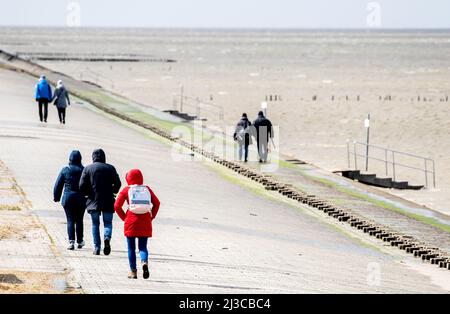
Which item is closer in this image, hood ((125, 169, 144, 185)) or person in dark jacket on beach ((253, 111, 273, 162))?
hood ((125, 169, 144, 185))

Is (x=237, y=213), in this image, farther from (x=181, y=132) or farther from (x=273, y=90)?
(x=273, y=90)

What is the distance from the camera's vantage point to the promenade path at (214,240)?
14.8m

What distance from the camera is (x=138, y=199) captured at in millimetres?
13641

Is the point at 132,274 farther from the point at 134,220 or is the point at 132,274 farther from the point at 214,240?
the point at 214,240

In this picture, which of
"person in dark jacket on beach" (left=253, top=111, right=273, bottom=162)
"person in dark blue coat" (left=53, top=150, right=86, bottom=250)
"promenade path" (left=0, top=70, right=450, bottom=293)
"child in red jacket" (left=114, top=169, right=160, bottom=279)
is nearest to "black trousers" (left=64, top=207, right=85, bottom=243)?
"person in dark blue coat" (left=53, top=150, right=86, bottom=250)

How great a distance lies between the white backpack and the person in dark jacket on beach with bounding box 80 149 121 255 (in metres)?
1.36

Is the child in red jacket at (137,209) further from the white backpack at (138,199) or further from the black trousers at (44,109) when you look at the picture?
the black trousers at (44,109)

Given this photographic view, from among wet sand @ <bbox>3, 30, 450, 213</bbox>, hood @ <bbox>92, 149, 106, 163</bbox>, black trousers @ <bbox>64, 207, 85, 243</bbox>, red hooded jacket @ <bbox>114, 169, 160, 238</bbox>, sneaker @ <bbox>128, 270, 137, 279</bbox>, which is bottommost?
wet sand @ <bbox>3, 30, 450, 213</bbox>

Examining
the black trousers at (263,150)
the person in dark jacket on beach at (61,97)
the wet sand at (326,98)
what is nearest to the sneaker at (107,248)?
the wet sand at (326,98)

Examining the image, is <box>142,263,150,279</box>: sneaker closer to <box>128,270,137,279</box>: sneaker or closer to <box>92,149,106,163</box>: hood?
<box>128,270,137,279</box>: sneaker

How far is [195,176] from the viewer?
27.8m

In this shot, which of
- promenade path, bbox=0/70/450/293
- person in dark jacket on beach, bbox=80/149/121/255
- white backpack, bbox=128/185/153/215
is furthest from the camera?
person in dark jacket on beach, bbox=80/149/121/255

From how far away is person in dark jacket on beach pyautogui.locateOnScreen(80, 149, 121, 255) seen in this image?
15.0 meters

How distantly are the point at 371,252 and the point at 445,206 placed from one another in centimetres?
1044
